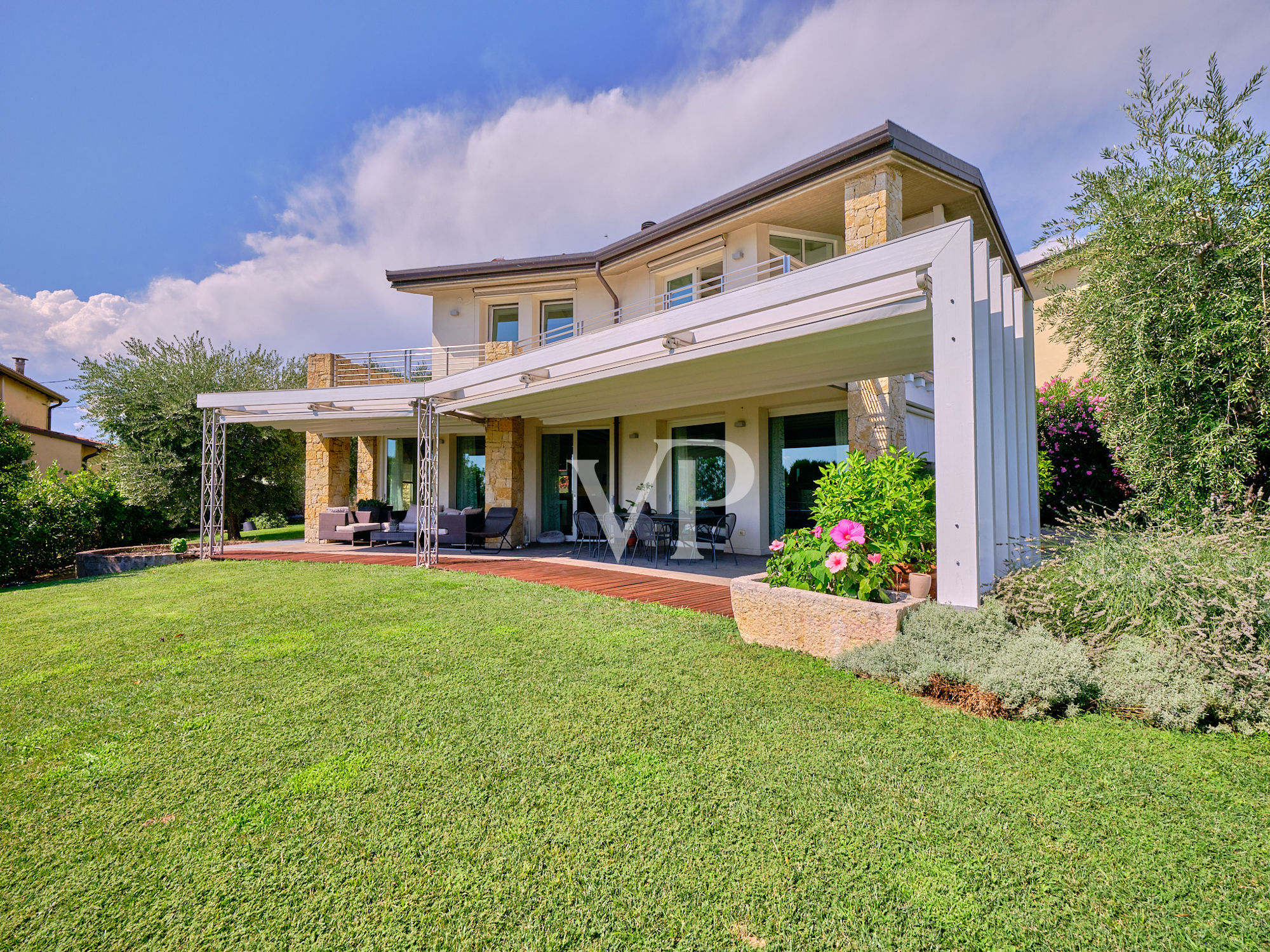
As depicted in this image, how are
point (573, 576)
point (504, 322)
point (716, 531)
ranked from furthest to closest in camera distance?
point (504, 322)
point (716, 531)
point (573, 576)

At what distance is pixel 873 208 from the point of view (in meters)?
8.54

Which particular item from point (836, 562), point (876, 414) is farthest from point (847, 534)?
point (876, 414)

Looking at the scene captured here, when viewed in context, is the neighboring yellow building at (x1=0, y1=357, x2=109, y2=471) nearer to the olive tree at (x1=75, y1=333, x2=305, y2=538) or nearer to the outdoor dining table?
the olive tree at (x1=75, y1=333, x2=305, y2=538)

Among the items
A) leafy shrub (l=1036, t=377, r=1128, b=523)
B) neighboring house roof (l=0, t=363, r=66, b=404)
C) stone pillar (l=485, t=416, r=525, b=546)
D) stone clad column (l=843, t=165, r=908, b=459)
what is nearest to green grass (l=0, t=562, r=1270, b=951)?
stone clad column (l=843, t=165, r=908, b=459)

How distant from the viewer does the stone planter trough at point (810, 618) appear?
427 centimetres

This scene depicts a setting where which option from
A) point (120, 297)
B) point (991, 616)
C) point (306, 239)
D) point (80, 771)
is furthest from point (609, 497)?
point (120, 297)

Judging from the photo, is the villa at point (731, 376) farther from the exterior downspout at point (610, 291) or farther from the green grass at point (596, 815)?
the green grass at point (596, 815)

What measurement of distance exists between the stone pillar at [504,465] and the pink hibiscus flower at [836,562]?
997cm

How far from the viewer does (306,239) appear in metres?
20.8

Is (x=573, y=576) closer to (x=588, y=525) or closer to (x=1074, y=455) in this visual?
(x=588, y=525)

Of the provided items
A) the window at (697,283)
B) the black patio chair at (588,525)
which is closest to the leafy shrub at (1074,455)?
the window at (697,283)

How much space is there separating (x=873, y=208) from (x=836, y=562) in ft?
22.1

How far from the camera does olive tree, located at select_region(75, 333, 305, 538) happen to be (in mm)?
15883

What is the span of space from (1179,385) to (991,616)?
3.95 m
